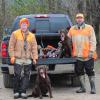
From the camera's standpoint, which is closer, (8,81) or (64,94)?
(64,94)

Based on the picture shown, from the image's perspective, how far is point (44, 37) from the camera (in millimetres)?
12359

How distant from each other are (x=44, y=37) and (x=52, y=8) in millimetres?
18323

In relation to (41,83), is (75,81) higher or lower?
lower

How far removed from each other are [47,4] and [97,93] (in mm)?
20371

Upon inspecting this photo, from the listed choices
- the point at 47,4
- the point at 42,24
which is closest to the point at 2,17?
the point at 47,4

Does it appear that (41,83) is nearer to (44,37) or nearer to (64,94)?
(64,94)

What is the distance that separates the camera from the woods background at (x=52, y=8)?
2458cm

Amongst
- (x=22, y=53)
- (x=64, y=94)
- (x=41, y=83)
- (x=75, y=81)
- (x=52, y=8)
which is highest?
(x=52, y=8)

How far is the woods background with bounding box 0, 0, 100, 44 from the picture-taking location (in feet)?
80.6

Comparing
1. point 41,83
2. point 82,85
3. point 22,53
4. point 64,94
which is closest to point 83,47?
point 82,85

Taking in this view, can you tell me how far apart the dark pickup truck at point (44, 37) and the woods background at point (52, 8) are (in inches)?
434

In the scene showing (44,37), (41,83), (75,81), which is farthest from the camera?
(75,81)

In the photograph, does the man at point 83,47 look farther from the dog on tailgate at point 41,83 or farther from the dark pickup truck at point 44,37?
the dog on tailgate at point 41,83

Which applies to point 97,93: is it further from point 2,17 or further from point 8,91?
point 2,17
